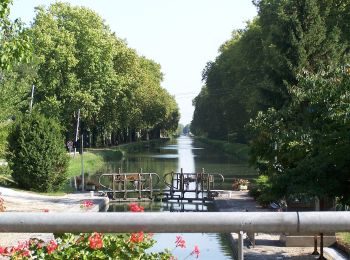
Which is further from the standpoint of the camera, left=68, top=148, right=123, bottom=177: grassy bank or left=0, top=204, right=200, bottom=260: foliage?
left=68, top=148, right=123, bottom=177: grassy bank

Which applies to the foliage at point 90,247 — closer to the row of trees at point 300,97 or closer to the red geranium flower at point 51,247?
the red geranium flower at point 51,247

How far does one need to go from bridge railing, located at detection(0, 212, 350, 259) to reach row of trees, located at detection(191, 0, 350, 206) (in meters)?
9.28

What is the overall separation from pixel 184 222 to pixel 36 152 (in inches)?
1232

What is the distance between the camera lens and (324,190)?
39.5 feet

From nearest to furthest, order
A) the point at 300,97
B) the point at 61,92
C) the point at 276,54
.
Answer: the point at 300,97, the point at 276,54, the point at 61,92

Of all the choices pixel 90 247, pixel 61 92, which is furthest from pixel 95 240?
pixel 61 92

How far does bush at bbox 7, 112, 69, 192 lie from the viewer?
33.2 meters

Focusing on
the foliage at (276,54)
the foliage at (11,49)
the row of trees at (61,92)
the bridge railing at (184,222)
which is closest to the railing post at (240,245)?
the bridge railing at (184,222)

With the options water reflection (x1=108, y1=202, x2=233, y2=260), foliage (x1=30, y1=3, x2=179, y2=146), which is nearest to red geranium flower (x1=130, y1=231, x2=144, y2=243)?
water reflection (x1=108, y1=202, x2=233, y2=260)

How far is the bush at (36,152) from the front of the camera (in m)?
33.2

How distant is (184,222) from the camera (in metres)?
2.92

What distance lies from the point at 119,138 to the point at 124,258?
97.0 meters

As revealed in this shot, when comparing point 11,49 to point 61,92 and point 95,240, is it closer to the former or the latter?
point 95,240

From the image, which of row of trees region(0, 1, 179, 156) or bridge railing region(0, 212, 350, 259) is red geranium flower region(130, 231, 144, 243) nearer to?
bridge railing region(0, 212, 350, 259)
